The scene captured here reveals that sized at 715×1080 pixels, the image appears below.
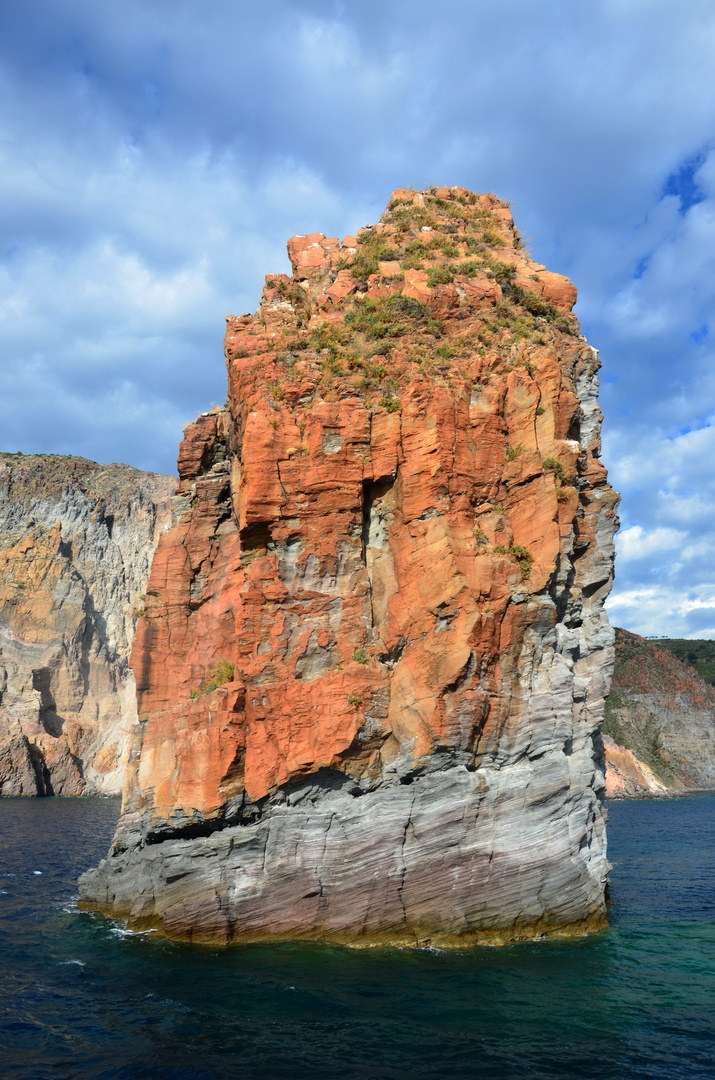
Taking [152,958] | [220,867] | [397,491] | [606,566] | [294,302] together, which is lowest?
[152,958]

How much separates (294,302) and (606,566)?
14375 mm

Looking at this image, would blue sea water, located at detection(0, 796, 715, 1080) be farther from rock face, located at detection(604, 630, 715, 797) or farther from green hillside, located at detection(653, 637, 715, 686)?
green hillside, located at detection(653, 637, 715, 686)

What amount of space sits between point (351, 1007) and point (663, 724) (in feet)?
320

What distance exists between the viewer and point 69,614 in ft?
252

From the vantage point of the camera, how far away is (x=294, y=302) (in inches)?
987

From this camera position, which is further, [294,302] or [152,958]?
[294,302]

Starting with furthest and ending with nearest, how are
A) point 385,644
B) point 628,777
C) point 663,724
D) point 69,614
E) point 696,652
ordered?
point 696,652 → point 663,724 → point 628,777 → point 69,614 → point 385,644

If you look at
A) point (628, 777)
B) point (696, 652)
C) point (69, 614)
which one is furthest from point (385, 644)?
point (696, 652)

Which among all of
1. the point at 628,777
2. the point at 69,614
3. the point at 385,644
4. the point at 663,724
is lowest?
the point at 628,777

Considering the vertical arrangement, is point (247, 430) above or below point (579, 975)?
above

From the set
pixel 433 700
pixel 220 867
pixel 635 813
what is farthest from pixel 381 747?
pixel 635 813

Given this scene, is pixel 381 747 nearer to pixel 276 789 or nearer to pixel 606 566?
pixel 276 789

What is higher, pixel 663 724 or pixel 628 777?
pixel 663 724

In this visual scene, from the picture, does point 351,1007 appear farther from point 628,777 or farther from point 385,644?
point 628,777
